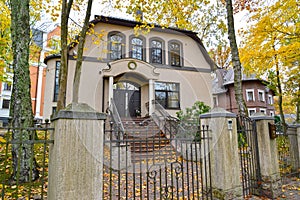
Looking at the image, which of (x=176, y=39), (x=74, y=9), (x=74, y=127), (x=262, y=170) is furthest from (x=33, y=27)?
(x=262, y=170)

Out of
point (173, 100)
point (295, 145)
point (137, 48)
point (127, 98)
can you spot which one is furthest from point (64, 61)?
point (173, 100)

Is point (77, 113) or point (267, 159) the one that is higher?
point (77, 113)

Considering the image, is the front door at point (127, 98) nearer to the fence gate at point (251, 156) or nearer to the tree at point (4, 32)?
the tree at point (4, 32)

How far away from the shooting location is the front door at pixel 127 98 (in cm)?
1253

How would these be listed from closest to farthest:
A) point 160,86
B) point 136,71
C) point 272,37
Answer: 1. point 272,37
2. point 136,71
3. point 160,86

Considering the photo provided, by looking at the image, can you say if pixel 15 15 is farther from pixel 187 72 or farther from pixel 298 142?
pixel 187 72

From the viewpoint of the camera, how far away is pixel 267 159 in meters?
4.12

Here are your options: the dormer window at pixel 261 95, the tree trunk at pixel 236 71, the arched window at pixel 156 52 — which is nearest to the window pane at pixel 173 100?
the arched window at pixel 156 52

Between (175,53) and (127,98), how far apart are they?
469cm

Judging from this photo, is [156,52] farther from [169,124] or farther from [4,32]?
[4,32]

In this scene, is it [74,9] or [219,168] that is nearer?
[219,168]

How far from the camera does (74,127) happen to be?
7.29ft

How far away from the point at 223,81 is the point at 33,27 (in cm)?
1946

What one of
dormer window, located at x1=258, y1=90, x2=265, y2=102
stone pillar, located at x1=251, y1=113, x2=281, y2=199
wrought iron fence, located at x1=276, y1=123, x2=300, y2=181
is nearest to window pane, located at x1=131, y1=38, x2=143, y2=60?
wrought iron fence, located at x1=276, y1=123, x2=300, y2=181
